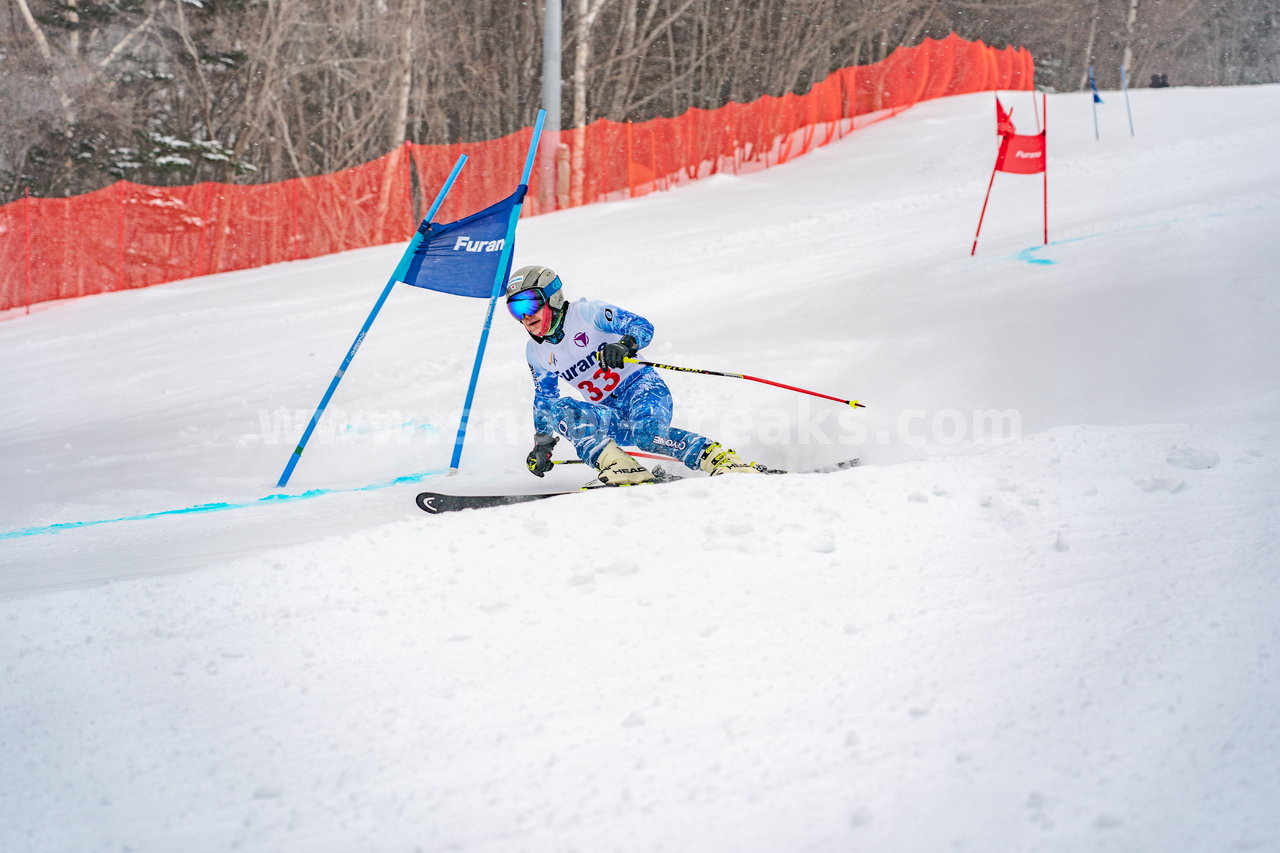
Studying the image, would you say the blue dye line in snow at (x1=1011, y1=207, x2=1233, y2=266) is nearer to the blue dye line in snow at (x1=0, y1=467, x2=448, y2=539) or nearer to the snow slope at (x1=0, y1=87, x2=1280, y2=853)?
the snow slope at (x1=0, y1=87, x2=1280, y2=853)

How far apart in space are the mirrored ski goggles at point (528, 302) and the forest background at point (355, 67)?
15334 millimetres

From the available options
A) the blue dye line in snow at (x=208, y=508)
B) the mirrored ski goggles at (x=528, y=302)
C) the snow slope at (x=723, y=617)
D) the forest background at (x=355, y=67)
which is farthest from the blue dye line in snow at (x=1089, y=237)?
the forest background at (x=355, y=67)

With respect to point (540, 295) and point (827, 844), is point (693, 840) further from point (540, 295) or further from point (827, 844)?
point (540, 295)

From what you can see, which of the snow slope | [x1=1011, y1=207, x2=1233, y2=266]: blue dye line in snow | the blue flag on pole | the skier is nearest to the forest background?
[x1=1011, y1=207, x2=1233, y2=266]: blue dye line in snow

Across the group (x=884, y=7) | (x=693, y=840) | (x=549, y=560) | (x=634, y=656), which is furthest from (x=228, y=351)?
(x=884, y=7)

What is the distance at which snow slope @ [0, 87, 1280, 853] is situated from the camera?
2252 mm

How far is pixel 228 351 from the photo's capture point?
393 inches

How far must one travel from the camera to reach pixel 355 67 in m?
24.1

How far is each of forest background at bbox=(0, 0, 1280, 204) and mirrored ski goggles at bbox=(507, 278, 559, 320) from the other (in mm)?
15334

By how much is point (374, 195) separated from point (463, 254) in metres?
11.4

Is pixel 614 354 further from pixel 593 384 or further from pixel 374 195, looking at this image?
pixel 374 195

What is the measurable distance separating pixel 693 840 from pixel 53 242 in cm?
1454

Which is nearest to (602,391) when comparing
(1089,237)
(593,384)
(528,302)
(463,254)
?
(593,384)

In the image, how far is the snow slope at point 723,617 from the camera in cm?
225
